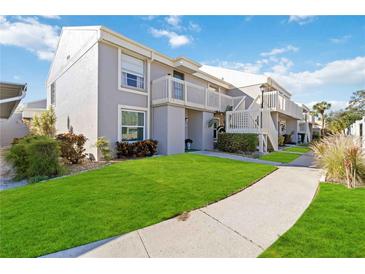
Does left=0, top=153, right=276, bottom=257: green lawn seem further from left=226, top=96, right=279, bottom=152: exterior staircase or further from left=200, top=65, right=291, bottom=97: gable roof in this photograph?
left=200, top=65, right=291, bottom=97: gable roof

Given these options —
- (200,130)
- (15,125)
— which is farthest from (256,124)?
(15,125)

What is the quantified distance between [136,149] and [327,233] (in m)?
8.47

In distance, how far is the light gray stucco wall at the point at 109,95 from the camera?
30.4 feet

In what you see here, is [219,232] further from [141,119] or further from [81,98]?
[81,98]

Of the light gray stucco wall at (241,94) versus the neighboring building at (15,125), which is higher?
the light gray stucco wall at (241,94)

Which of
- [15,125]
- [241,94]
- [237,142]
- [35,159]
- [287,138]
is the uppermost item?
[241,94]

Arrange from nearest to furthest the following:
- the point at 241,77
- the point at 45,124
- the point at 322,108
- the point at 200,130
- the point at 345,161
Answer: the point at 345,161, the point at 45,124, the point at 200,130, the point at 241,77, the point at 322,108

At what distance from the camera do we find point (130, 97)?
10.4 metres

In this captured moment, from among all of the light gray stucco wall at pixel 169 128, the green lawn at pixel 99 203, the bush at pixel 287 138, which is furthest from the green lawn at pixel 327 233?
the bush at pixel 287 138

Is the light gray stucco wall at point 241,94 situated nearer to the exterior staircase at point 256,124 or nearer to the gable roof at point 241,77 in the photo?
the gable roof at point 241,77

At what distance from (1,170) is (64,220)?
22.0ft

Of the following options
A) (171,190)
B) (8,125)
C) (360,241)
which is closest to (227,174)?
(171,190)

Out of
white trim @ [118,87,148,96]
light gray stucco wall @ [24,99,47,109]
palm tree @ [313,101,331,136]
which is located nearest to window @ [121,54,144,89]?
white trim @ [118,87,148,96]

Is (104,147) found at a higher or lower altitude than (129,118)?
lower
